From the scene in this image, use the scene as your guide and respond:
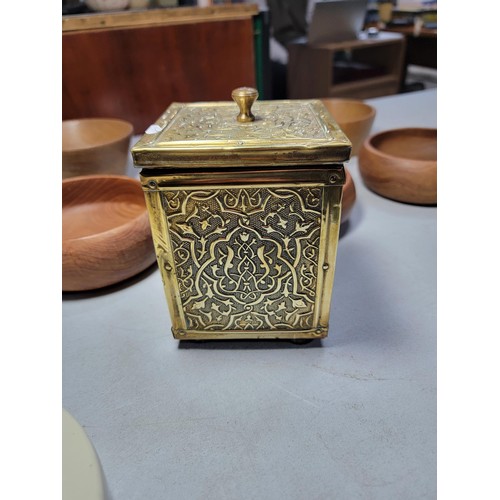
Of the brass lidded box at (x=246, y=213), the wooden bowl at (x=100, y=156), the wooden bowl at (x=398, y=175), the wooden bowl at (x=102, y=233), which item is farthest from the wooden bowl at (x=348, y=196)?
the wooden bowl at (x=100, y=156)

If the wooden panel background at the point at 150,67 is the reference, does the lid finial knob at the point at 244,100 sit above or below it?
below

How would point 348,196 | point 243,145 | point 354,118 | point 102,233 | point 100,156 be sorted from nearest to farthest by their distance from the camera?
point 243,145
point 102,233
point 348,196
point 100,156
point 354,118

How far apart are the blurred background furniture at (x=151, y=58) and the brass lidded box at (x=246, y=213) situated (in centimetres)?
94

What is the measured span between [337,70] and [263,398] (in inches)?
106

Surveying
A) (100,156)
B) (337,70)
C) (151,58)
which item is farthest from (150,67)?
(337,70)

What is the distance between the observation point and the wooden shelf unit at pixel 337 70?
2.49 meters

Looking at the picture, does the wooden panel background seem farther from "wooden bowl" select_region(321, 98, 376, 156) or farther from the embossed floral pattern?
the embossed floral pattern

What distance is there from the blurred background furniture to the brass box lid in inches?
39.0

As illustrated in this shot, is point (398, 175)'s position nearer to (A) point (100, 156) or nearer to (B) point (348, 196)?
(B) point (348, 196)

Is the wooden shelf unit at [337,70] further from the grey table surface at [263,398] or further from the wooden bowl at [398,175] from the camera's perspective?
the grey table surface at [263,398]

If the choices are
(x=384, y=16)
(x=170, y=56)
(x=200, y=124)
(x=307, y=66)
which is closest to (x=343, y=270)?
(x=200, y=124)

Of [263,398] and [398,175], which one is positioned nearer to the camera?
[263,398]

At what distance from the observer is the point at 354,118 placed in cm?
127

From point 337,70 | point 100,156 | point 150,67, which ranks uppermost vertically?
point 337,70
